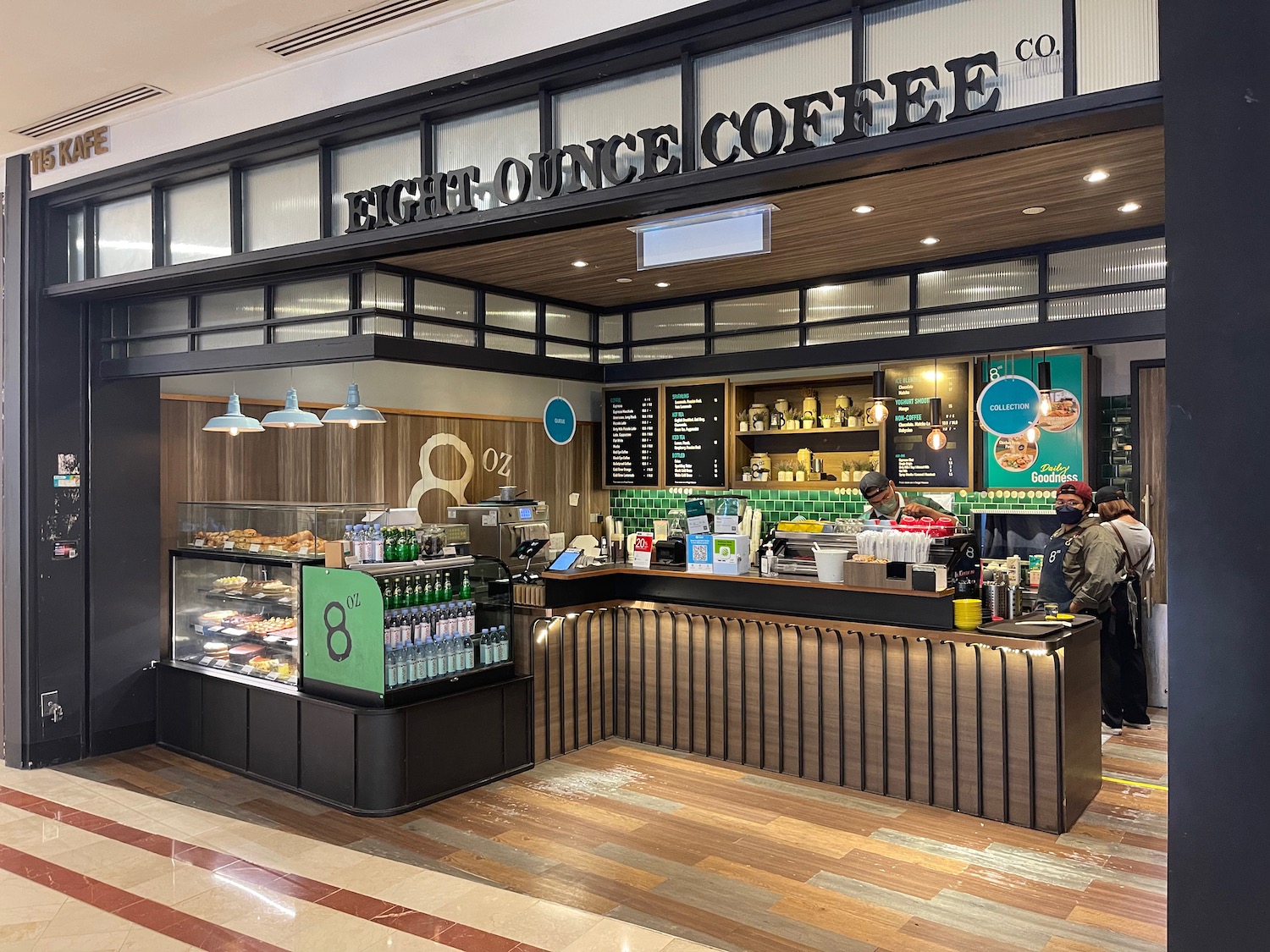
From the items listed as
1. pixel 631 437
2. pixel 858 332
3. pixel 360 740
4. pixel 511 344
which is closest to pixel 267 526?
pixel 360 740

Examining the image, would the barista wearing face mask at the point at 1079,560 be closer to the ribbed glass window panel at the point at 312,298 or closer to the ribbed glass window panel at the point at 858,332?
the ribbed glass window panel at the point at 858,332

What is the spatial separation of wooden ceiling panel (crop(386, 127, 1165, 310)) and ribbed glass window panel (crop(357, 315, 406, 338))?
36cm

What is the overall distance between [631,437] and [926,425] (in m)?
2.79

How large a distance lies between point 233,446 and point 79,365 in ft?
3.70

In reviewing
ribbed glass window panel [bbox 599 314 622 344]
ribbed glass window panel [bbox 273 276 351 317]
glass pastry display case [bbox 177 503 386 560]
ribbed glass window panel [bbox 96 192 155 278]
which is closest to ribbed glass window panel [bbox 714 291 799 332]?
ribbed glass window panel [bbox 599 314 622 344]

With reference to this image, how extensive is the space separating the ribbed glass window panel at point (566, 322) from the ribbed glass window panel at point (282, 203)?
2.56 metres

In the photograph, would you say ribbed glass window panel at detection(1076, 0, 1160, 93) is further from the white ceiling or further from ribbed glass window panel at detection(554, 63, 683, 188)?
the white ceiling

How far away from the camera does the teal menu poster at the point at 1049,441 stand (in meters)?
7.45

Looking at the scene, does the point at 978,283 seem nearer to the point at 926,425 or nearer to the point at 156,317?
the point at 926,425

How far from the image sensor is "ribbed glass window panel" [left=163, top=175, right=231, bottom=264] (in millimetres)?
5258

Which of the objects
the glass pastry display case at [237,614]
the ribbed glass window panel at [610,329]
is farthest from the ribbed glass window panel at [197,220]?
the ribbed glass window panel at [610,329]

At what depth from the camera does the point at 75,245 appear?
6.24 metres

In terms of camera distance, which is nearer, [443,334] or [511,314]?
[443,334]

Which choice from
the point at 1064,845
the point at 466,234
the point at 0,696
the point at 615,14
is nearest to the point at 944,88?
the point at 615,14
